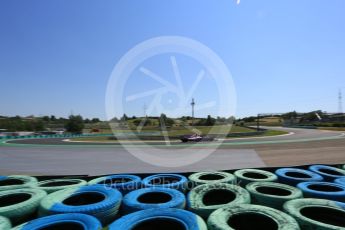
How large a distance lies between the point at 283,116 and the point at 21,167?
485ft

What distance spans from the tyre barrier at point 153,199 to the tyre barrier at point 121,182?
78 centimetres

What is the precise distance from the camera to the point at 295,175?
23.3 ft

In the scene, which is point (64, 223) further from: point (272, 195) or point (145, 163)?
point (145, 163)

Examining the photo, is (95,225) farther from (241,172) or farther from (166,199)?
(241,172)

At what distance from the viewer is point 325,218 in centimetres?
430

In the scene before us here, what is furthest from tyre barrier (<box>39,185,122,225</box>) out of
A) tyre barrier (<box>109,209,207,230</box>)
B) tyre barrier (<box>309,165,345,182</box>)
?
tyre barrier (<box>309,165,345,182</box>)

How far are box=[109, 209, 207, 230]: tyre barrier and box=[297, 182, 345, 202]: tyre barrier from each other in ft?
10.3

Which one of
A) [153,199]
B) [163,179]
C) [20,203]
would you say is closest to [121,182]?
[163,179]

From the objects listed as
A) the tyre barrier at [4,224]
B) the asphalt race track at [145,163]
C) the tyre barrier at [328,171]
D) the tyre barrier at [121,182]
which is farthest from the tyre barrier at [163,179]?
the asphalt race track at [145,163]

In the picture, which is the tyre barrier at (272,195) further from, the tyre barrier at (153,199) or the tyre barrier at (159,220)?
the tyre barrier at (159,220)

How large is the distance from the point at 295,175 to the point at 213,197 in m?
3.42

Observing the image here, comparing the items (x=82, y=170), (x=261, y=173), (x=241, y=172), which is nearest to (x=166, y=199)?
(x=241, y=172)

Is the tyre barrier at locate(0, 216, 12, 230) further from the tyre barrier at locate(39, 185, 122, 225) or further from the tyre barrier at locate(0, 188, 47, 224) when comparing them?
the tyre barrier at locate(39, 185, 122, 225)

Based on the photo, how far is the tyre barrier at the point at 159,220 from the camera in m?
3.71
